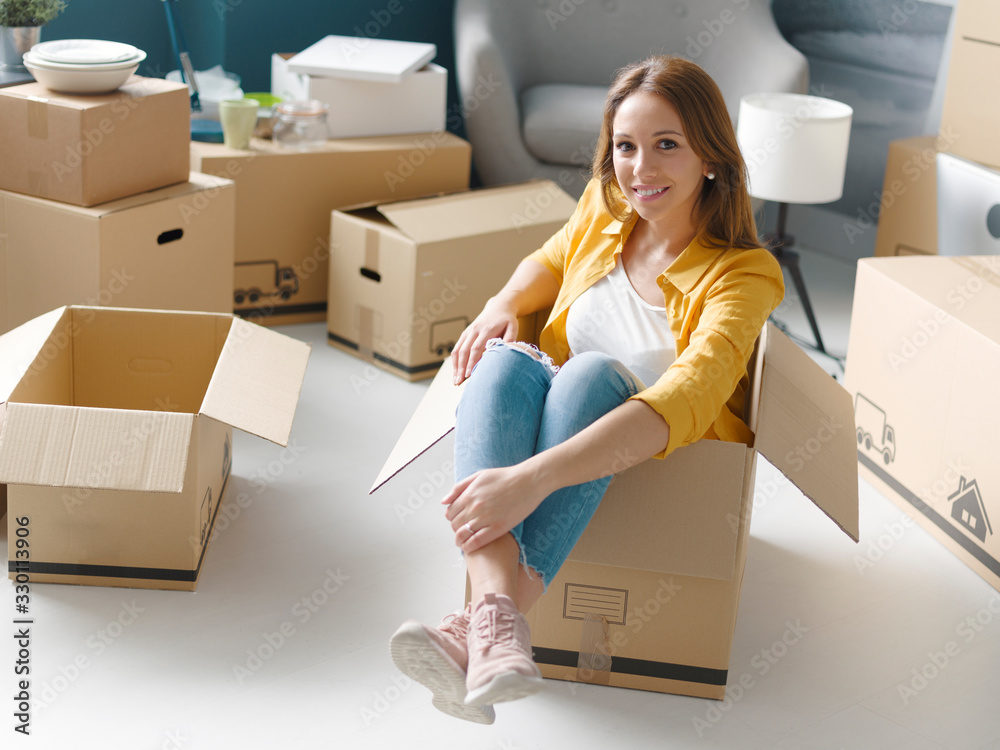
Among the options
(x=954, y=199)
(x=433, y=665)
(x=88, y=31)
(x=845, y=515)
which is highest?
(x=88, y=31)

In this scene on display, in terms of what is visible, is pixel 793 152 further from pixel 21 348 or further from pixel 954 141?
pixel 21 348

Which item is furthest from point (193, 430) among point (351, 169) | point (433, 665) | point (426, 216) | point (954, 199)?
point (954, 199)

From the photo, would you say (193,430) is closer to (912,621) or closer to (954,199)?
(912,621)

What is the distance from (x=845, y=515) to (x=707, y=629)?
25cm

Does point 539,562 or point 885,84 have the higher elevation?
point 885,84

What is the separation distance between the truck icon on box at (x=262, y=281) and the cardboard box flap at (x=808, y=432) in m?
1.48

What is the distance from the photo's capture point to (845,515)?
4.75 feet

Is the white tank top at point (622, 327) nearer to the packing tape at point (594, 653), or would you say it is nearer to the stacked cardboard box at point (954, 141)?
the packing tape at point (594, 653)

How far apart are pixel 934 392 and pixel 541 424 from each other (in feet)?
A: 2.96

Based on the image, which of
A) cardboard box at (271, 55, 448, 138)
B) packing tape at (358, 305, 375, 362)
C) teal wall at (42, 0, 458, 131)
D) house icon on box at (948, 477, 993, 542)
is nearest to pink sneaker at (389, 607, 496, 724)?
house icon on box at (948, 477, 993, 542)

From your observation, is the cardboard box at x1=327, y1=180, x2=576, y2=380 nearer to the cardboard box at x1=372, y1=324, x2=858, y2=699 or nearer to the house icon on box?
the cardboard box at x1=372, y1=324, x2=858, y2=699

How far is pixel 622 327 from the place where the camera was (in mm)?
1612

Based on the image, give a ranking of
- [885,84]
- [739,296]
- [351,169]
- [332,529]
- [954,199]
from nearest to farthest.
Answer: [739,296]
[332,529]
[954,199]
[351,169]
[885,84]

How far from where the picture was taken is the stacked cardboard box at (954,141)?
2.66m
